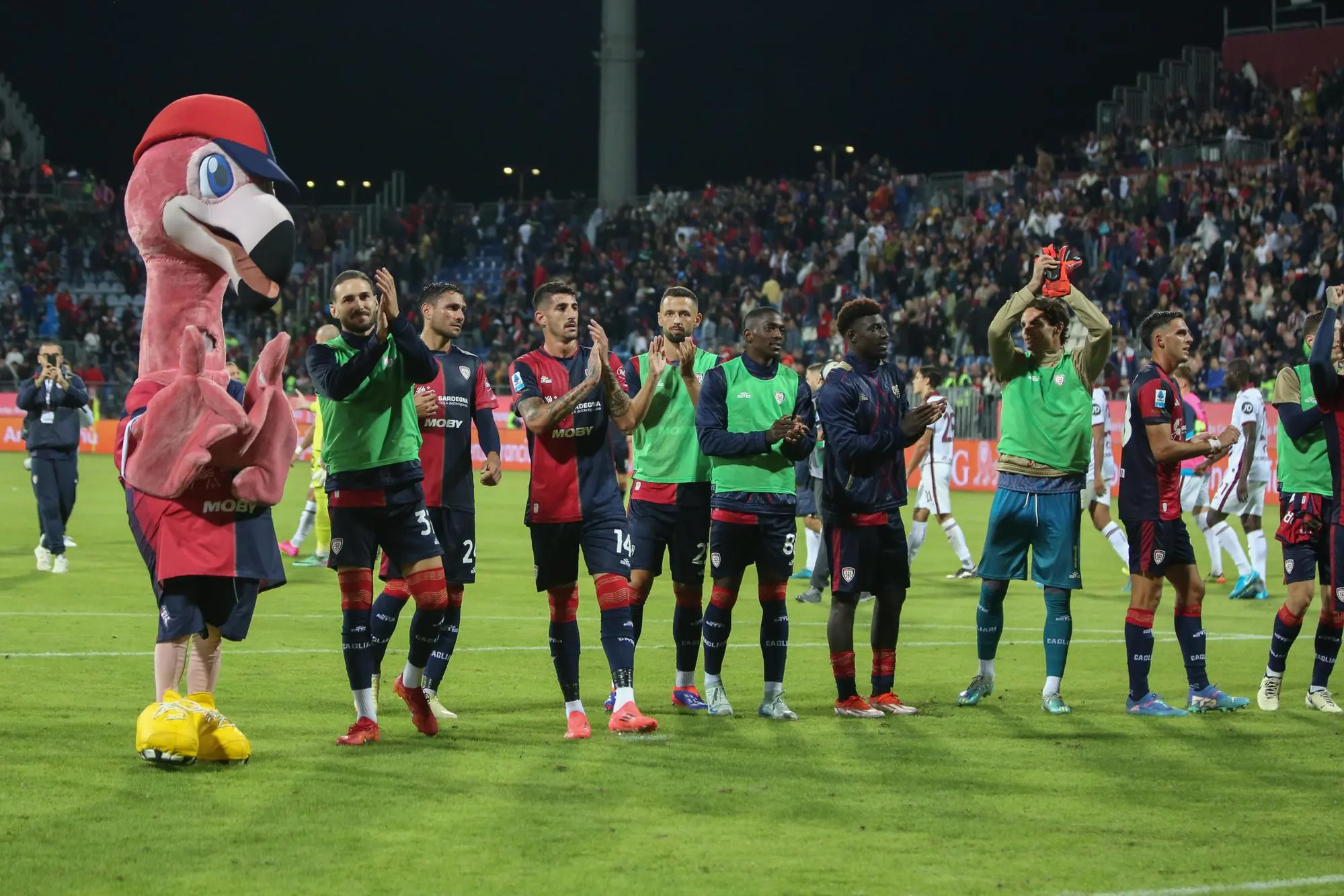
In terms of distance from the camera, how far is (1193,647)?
29.3ft

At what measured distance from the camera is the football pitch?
208 inches

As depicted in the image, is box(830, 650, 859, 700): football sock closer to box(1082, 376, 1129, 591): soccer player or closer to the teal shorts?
the teal shorts

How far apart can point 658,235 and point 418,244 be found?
708 centimetres

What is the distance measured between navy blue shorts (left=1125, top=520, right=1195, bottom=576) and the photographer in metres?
10.1

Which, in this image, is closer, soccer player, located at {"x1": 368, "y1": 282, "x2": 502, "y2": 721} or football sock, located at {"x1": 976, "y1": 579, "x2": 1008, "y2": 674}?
soccer player, located at {"x1": 368, "y1": 282, "x2": 502, "y2": 721}

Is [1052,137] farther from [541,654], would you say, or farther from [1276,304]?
[541,654]

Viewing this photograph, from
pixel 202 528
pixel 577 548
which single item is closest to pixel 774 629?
pixel 577 548

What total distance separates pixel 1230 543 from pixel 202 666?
1099cm

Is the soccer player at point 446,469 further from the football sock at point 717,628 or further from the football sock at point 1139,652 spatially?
the football sock at point 1139,652

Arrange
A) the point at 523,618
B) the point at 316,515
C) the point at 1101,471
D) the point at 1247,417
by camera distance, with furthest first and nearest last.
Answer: the point at 316,515
the point at 1101,471
the point at 1247,417
the point at 523,618

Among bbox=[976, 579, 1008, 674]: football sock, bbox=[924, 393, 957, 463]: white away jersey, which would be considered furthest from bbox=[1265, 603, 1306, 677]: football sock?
bbox=[924, 393, 957, 463]: white away jersey

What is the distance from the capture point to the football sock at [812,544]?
1501cm

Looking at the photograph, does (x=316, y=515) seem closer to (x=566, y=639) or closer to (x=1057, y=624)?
(x=566, y=639)

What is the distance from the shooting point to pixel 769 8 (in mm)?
54812
